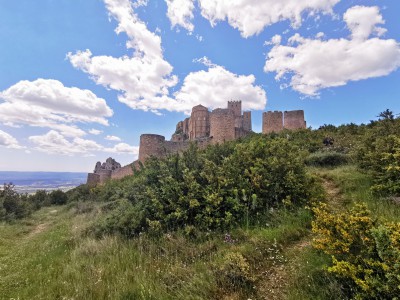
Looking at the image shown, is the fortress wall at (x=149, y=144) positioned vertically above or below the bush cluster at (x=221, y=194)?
above

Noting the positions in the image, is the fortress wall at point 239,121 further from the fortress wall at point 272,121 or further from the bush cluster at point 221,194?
the bush cluster at point 221,194

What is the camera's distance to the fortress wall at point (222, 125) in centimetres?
2398

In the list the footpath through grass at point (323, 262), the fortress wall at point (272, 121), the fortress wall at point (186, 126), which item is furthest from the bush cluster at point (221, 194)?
the fortress wall at point (186, 126)

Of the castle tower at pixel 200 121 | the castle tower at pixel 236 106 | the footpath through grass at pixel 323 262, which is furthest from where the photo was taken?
the castle tower at pixel 236 106

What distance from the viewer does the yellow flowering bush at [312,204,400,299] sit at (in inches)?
83.0

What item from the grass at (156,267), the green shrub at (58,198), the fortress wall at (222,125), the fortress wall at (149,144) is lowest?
the green shrub at (58,198)

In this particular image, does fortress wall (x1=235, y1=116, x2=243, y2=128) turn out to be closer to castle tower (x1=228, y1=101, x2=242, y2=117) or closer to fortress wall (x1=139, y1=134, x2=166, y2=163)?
castle tower (x1=228, y1=101, x2=242, y2=117)

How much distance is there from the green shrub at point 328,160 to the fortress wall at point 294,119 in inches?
532

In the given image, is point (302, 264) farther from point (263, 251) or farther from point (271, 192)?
point (271, 192)

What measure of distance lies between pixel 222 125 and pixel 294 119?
23.4 ft

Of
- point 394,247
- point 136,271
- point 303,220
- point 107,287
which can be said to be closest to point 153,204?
point 136,271

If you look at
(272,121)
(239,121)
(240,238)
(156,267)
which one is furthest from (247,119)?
(156,267)

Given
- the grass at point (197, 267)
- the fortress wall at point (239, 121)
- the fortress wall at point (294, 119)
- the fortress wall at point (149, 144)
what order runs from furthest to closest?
Answer: the fortress wall at point (239, 121), the fortress wall at point (149, 144), the fortress wall at point (294, 119), the grass at point (197, 267)

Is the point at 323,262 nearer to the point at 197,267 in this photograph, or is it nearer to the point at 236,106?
the point at 197,267
